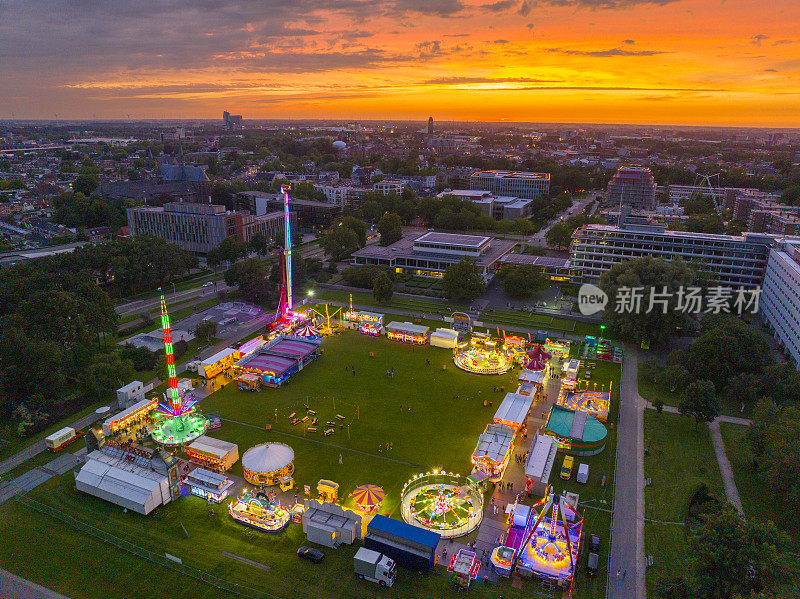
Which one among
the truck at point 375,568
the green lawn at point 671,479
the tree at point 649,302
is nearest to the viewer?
the truck at point 375,568

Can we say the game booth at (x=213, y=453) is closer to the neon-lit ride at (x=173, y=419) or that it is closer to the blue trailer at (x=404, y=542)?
the neon-lit ride at (x=173, y=419)

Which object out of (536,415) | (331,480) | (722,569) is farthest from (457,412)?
(722,569)

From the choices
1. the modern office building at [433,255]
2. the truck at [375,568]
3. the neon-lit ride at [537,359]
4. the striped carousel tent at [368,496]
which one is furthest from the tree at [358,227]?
the truck at [375,568]

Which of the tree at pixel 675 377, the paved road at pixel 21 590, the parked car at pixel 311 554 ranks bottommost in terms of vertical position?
the paved road at pixel 21 590

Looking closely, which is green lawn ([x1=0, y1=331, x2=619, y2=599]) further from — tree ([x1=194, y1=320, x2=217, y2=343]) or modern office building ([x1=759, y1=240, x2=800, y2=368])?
modern office building ([x1=759, y1=240, x2=800, y2=368])

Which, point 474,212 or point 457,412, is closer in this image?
point 457,412

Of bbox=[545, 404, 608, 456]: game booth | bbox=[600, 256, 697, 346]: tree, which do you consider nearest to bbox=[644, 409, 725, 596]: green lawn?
bbox=[545, 404, 608, 456]: game booth

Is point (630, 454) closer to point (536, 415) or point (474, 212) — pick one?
point (536, 415)
